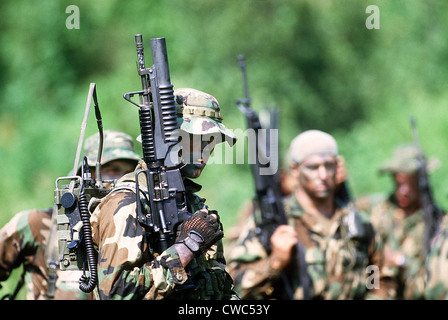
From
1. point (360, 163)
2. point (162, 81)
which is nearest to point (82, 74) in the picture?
point (360, 163)

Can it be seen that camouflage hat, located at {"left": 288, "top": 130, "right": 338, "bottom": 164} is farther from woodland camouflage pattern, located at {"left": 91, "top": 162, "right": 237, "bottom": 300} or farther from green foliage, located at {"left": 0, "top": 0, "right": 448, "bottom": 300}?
green foliage, located at {"left": 0, "top": 0, "right": 448, "bottom": 300}

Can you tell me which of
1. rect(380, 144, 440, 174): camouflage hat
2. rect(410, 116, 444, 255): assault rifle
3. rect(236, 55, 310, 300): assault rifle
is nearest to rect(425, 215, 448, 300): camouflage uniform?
rect(236, 55, 310, 300): assault rifle

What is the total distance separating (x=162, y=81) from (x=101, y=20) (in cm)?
1415

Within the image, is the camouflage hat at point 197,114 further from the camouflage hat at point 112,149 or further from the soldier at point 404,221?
the soldier at point 404,221

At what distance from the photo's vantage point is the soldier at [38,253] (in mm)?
6074

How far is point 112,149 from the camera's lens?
662cm

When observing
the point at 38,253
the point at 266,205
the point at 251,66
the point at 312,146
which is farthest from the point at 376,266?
the point at 251,66

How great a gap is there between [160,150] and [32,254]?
2.63m

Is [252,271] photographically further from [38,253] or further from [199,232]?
[199,232]

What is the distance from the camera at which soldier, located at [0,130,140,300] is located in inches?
239

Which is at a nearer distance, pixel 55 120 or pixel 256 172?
pixel 256 172

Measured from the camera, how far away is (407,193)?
36.6 feet

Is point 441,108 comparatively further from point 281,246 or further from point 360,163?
point 281,246

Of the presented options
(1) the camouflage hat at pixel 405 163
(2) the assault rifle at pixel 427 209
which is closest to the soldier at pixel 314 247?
(2) the assault rifle at pixel 427 209
